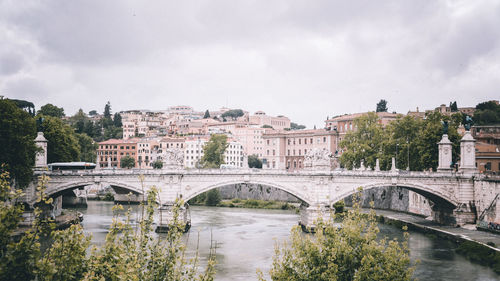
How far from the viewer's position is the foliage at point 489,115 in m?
62.9

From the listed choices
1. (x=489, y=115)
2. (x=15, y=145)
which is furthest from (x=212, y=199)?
(x=489, y=115)

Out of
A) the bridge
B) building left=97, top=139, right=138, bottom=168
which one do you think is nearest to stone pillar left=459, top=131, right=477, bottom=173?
the bridge

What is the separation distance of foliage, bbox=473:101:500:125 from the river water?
28433mm

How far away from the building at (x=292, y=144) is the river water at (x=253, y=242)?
25.8 meters

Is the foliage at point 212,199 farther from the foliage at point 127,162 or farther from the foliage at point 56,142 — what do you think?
the foliage at point 127,162

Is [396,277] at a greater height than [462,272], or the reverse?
[396,277]

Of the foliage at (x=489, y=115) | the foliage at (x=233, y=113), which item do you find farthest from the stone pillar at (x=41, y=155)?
the foliage at (x=233, y=113)

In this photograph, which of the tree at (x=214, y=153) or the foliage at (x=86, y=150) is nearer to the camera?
the tree at (x=214, y=153)

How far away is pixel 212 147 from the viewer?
69.6 metres

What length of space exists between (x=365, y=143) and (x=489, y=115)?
21524 mm

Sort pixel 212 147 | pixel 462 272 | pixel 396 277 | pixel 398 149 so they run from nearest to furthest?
pixel 396 277 < pixel 462 272 < pixel 398 149 < pixel 212 147

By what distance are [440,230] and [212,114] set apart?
131 meters

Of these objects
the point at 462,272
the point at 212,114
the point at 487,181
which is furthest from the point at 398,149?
the point at 212,114

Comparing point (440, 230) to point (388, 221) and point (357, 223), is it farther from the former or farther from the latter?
point (357, 223)
